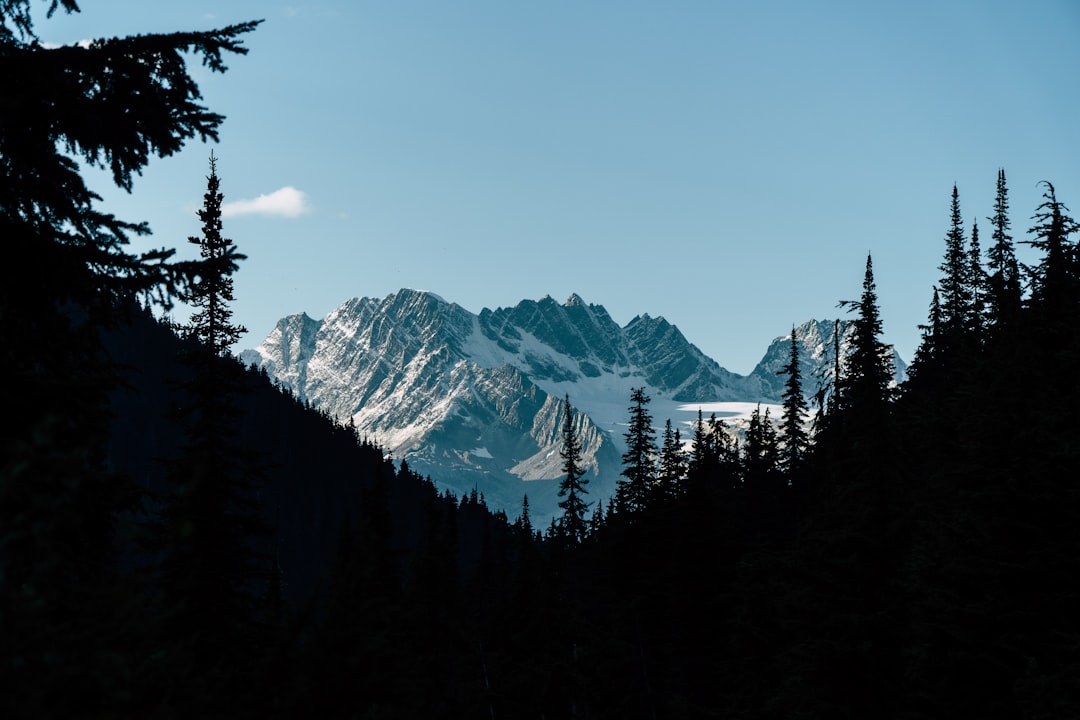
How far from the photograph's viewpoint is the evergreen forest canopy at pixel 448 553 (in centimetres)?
Answer: 619

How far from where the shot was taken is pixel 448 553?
47156 mm

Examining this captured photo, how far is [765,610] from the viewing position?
1184 inches

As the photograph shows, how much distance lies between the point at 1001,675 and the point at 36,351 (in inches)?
660

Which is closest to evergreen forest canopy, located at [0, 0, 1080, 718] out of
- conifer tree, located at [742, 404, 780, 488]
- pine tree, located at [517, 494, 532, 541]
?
pine tree, located at [517, 494, 532, 541]

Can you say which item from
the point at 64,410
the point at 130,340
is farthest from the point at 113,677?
the point at 130,340

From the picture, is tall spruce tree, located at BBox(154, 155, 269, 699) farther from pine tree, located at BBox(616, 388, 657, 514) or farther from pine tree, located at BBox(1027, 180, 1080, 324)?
pine tree, located at BBox(616, 388, 657, 514)

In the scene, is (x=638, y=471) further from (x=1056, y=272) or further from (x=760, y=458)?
(x=1056, y=272)

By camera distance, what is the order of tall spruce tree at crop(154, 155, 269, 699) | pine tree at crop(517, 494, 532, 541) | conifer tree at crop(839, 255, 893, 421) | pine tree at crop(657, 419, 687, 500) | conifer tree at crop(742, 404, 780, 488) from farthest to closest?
1. conifer tree at crop(742, 404, 780, 488)
2. pine tree at crop(657, 419, 687, 500)
3. pine tree at crop(517, 494, 532, 541)
4. conifer tree at crop(839, 255, 893, 421)
5. tall spruce tree at crop(154, 155, 269, 699)

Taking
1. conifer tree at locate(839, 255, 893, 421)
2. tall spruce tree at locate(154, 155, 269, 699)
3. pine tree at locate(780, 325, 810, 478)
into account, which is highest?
pine tree at locate(780, 325, 810, 478)

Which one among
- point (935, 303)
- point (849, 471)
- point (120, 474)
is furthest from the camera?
point (935, 303)

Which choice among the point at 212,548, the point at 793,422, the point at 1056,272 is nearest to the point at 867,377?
the point at 1056,272

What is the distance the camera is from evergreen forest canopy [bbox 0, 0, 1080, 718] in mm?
6191

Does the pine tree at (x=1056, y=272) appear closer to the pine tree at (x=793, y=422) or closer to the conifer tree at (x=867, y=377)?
the conifer tree at (x=867, y=377)

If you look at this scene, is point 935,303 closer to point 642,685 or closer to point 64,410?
point 642,685
